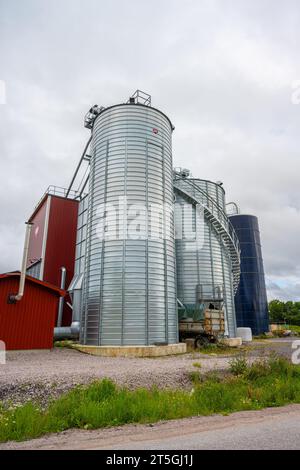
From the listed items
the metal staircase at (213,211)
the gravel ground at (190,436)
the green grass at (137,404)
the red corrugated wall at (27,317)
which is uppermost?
the metal staircase at (213,211)

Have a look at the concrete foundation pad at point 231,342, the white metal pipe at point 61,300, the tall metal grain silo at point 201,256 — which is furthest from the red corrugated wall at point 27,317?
the concrete foundation pad at point 231,342

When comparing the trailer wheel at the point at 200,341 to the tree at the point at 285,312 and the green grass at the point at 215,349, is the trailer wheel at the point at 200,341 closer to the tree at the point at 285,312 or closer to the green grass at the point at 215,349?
the green grass at the point at 215,349

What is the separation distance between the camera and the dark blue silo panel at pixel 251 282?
42.1 metres

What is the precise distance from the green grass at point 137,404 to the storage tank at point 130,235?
7.58m

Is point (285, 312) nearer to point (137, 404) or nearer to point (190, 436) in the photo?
point (137, 404)

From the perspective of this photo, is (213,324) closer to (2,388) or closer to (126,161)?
(126,161)

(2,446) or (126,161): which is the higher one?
(126,161)

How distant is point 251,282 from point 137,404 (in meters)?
39.0

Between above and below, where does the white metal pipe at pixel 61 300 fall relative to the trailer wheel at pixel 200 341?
above

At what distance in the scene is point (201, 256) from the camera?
24.5 metres
